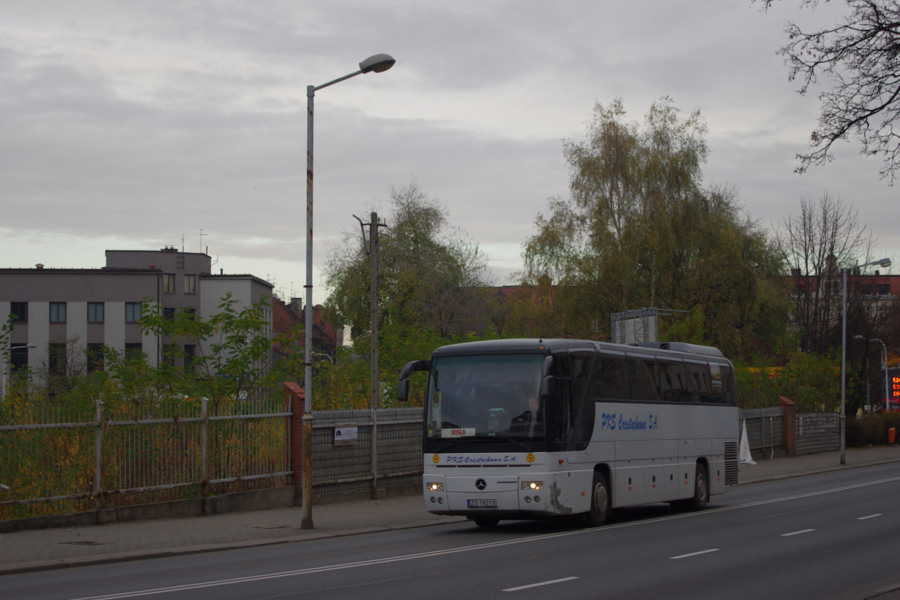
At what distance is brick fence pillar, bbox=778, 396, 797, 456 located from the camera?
42875mm

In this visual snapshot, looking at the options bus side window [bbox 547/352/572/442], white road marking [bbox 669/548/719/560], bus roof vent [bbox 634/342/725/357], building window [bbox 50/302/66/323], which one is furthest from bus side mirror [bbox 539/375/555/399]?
building window [bbox 50/302/66/323]

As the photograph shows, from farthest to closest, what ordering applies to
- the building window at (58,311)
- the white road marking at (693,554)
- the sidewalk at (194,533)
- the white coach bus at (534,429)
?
the building window at (58,311)
the white coach bus at (534,429)
the sidewalk at (194,533)
the white road marking at (693,554)

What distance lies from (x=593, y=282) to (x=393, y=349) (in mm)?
20534

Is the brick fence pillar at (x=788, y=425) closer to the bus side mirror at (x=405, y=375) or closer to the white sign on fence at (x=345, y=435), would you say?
the white sign on fence at (x=345, y=435)

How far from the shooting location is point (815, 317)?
69.8m

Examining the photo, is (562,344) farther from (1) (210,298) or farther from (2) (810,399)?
(1) (210,298)

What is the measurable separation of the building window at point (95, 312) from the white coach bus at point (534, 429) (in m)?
66.4

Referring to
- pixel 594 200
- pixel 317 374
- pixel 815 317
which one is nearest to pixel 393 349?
pixel 317 374

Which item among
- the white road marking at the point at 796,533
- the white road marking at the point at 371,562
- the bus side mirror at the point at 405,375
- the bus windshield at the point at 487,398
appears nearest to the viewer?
the white road marking at the point at 371,562

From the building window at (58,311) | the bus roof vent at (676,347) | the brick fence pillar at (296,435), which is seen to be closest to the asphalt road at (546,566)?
the bus roof vent at (676,347)

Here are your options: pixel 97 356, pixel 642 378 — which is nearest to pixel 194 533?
pixel 97 356

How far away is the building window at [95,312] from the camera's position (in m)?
78.2

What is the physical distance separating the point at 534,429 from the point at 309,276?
498 centimetres

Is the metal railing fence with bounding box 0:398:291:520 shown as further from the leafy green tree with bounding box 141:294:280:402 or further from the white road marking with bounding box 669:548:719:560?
the white road marking with bounding box 669:548:719:560
